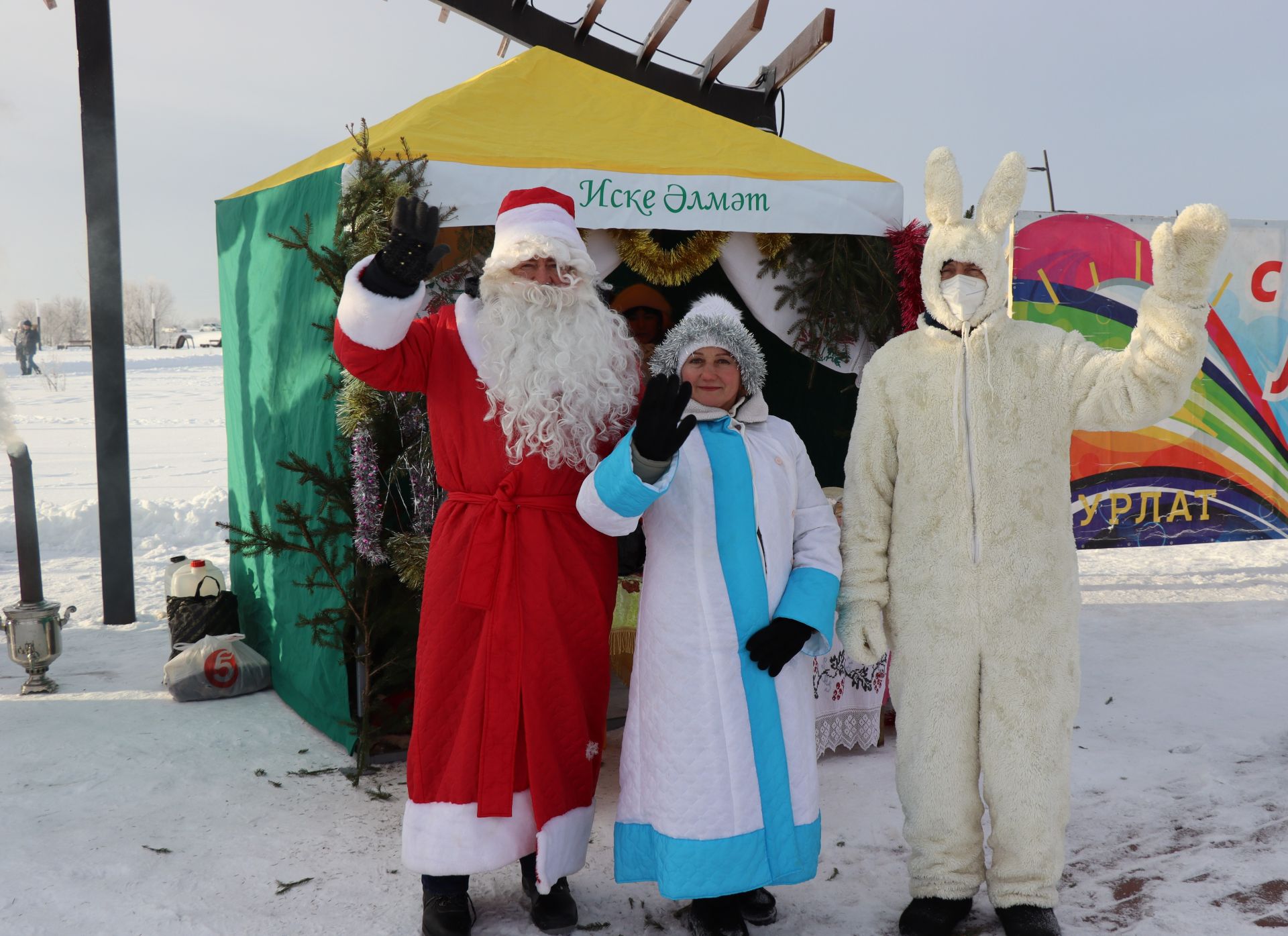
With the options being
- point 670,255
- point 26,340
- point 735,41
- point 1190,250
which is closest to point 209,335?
point 26,340

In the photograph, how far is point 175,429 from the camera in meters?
15.5

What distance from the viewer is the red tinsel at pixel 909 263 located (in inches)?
172

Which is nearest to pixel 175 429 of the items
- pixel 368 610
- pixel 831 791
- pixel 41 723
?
pixel 41 723

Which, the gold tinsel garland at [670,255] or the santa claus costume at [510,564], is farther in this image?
the gold tinsel garland at [670,255]

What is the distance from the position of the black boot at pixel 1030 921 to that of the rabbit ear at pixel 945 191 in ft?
5.83

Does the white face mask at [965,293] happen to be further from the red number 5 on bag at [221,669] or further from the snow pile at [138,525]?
the snow pile at [138,525]

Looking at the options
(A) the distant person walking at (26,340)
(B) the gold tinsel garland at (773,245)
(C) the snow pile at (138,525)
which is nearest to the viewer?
(B) the gold tinsel garland at (773,245)

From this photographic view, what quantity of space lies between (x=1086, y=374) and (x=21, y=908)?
325cm

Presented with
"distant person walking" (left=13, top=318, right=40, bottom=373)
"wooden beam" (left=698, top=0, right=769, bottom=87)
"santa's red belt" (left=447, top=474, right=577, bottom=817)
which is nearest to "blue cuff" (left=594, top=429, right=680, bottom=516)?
"santa's red belt" (left=447, top=474, right=577, bottom=817)

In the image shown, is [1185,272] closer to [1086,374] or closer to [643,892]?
[1086,374]

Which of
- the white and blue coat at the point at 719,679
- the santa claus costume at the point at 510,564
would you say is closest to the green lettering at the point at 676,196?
the santa claus costume at the point at 510,564

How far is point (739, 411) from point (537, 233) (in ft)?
2.38

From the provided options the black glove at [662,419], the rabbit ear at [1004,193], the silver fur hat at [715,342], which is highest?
the rabbit ear at [1004,193]

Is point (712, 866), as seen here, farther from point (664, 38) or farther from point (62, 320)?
point (62, 320)
